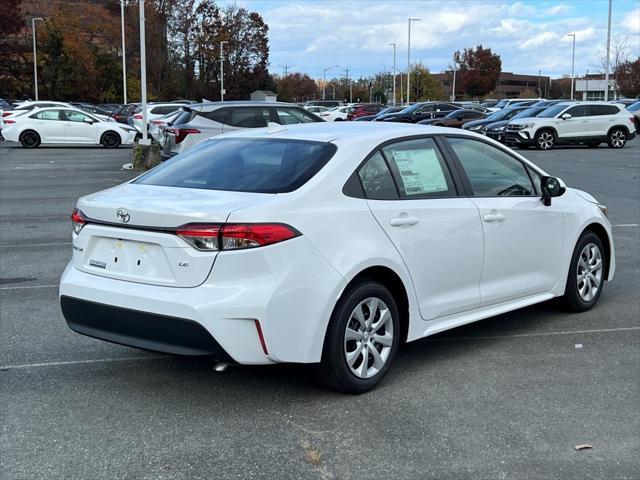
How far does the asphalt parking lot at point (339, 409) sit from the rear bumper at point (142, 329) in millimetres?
402

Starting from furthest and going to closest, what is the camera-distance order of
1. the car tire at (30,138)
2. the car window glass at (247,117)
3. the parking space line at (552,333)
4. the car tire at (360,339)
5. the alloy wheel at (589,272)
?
the car tire at (30,138) < the car window glass at (247,117) < the alloy wheel at (589,272) < the parking space line at (552,333) < the car tire at (360,339)

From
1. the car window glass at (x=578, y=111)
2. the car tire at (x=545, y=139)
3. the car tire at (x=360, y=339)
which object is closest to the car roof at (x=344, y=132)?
the car tire at (x=360, y=339)

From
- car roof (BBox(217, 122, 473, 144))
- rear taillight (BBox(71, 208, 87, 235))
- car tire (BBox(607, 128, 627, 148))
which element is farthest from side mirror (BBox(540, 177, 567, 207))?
car tire (BBox(607, 128, 627, 148))

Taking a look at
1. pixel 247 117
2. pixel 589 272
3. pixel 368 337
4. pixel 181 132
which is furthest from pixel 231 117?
pixel 368 337

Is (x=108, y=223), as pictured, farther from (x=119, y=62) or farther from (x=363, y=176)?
(x=119, y=62)

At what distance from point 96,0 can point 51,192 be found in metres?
80.6

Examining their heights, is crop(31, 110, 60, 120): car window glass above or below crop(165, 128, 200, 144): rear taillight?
above

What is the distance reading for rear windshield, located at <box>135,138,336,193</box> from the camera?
4.65 metres

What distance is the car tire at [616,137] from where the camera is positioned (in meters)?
29.8

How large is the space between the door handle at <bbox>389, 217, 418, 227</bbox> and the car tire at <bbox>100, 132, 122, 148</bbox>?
86.2 feet

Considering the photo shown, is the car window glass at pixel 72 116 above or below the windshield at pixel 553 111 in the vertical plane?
below

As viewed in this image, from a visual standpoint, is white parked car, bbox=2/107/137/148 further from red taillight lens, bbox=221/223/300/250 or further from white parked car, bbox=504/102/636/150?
red taillight lens, bbox=221/223/300/250

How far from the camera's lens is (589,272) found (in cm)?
660

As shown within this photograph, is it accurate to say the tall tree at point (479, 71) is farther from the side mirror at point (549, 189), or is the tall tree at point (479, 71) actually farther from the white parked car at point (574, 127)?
the side mirror at point (549, 189)
